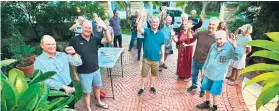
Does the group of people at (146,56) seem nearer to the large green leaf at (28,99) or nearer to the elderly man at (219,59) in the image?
the elderly man at (219,59)

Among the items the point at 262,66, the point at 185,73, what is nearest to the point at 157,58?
the point at 185,73

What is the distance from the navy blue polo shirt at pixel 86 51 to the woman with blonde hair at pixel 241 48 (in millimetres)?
2856

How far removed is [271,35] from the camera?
5.75 feet

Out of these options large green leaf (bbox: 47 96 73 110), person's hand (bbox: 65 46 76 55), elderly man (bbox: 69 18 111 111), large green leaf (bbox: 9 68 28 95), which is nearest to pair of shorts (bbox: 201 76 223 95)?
elderly man (bbox: 69 18 111 111)

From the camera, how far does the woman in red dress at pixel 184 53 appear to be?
6.46 metres

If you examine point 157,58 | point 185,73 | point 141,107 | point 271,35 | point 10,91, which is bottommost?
point 141,107

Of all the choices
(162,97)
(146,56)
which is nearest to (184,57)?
(162,97)

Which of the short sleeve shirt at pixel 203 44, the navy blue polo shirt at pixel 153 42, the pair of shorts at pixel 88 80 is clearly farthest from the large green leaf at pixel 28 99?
the short sleeve shirt at pixel 203 44

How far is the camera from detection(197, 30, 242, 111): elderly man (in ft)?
14.8

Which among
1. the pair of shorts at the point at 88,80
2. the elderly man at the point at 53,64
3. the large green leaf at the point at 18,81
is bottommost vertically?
the pair of shorts at the point at 88,80

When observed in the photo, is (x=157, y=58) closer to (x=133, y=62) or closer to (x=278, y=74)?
(x=133, y=62)

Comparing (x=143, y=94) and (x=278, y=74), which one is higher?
(x=278, y=74)

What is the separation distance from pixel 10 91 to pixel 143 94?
4730mm

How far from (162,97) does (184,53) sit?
1.36 m
